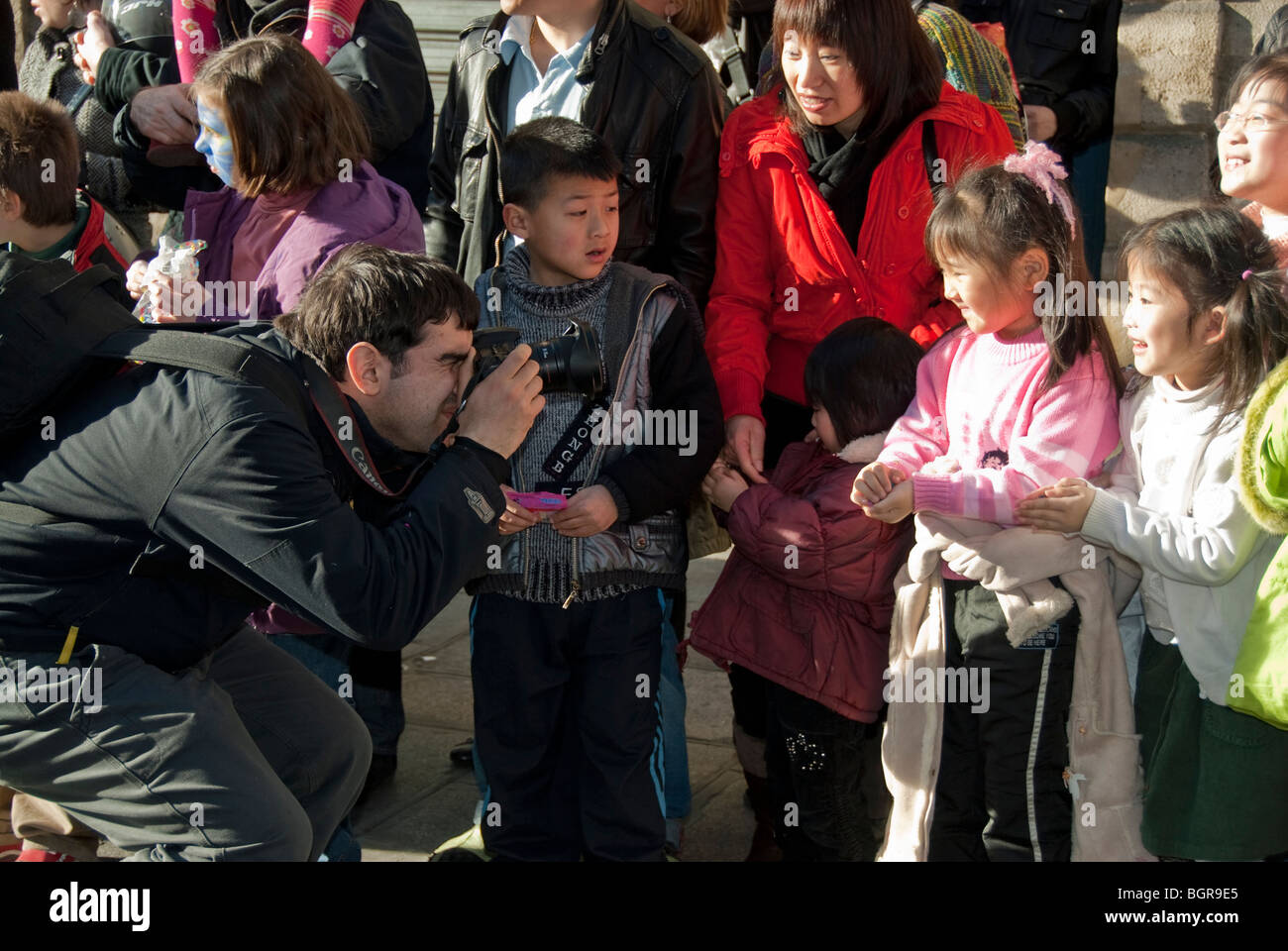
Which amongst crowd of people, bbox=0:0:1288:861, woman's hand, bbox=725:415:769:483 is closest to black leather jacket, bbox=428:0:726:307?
crowd of people, bbox=0:0:1288:861

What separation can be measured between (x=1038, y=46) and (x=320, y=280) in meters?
3.05

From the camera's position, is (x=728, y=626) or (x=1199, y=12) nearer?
(x=728, y=626)

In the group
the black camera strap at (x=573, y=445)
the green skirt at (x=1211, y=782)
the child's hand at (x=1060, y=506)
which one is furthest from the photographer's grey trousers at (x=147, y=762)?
the green skirt at (x=1211, y=782)

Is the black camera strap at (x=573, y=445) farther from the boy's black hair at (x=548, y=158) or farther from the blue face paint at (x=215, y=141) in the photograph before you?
the blue face paint at (x=215, y=141)

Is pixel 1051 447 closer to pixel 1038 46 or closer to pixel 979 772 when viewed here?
pixel 979 772

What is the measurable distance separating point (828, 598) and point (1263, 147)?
4.69 feet

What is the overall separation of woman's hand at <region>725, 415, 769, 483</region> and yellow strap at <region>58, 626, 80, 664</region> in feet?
5.28

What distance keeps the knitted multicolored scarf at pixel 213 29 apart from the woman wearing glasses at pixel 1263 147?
2.50 m

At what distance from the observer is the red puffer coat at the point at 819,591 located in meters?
3.15

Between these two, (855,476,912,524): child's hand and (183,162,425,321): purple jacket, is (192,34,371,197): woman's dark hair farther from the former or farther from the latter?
(855,476,912,524): child's hand

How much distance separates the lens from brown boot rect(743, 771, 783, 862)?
3500 millimetres

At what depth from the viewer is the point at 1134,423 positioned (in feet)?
9.72

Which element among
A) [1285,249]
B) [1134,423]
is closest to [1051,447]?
[1134,423]

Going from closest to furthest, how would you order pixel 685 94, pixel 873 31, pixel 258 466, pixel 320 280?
Result: pixel 258 466, pixel 320 280, pixel 873 31, pixel 685 94
